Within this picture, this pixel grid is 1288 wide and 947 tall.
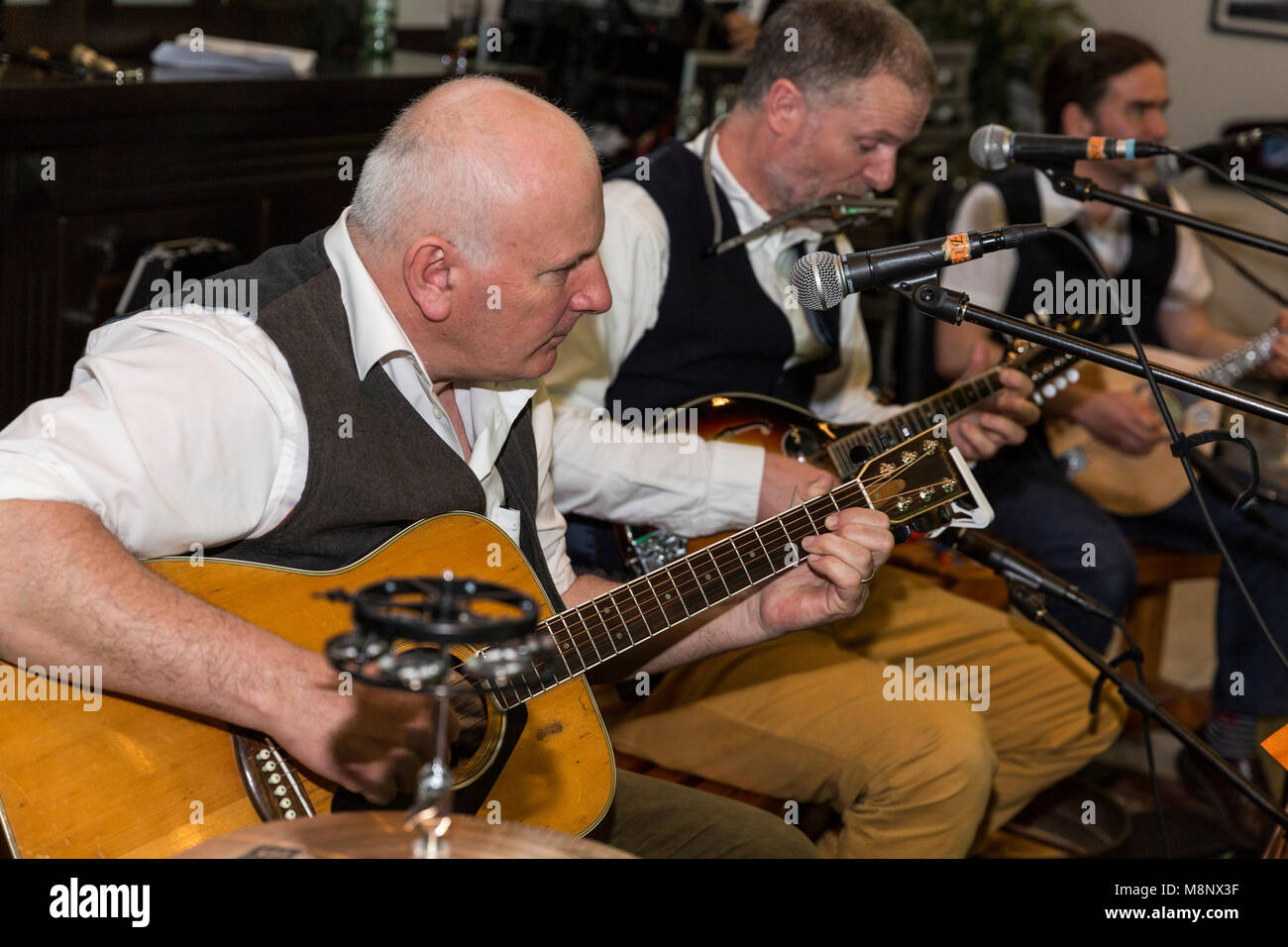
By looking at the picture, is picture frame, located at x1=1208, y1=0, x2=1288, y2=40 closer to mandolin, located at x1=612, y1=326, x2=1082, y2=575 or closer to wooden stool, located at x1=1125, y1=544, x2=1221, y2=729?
wooden stool, located at x1=1125, y1=544, x2=1221, y2=729

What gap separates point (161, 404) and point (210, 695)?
337mm

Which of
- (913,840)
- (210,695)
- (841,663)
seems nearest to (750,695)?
(841,663)

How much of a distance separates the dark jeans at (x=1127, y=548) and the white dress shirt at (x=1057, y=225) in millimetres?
413

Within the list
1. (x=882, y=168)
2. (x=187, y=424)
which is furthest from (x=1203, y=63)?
(x=187, y=424)

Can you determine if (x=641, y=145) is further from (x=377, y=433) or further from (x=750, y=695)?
(x=377, y=433)

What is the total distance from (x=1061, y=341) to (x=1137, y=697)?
708 millimetres

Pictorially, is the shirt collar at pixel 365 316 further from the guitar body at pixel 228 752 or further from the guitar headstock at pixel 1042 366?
the guitar headstock at pixel 1042 366

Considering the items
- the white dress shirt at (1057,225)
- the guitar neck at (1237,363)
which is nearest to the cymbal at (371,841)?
the white dress shirt at (1057,225)

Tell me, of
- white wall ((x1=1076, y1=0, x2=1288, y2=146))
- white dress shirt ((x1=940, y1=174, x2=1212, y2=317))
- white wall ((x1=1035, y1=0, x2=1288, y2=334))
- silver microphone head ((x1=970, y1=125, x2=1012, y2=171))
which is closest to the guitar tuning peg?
silver microphone head ((x1=970, y1=125, x2=1012, y2=171))

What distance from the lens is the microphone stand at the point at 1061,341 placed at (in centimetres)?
152

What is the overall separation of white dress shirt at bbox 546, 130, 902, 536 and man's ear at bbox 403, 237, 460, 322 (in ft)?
2.01

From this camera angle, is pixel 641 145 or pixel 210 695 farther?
pixel 641 145

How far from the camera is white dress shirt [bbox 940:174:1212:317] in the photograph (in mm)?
3266

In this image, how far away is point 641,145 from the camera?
14.8 ft
